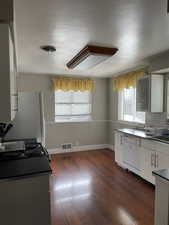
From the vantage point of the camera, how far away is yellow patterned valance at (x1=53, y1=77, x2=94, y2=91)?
4.74m

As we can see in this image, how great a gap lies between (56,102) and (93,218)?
343cm

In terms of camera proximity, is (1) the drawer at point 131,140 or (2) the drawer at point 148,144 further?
(1) the drawer at point 131,140

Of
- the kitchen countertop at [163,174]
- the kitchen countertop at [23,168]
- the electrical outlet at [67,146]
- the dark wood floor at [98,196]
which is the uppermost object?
the kitchen countertop at [163,174]

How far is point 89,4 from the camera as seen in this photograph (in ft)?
4.75

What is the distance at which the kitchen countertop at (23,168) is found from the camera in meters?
1.50

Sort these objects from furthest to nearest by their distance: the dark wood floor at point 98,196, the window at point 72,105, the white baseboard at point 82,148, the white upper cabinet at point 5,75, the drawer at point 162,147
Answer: the window at point 72,105 < the white baseboard at point 82,148 < the drawer at point 162,147 < the dark wood floor at point 98,196 < the white upper cabinet at point 5,75

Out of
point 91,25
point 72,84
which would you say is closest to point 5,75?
point 91,25

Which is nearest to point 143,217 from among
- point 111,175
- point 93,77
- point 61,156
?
point 111,175

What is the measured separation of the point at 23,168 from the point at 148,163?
221 centimetres

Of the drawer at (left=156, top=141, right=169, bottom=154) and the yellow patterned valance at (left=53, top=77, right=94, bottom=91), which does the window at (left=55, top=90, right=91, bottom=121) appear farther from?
the drawer at (left=156, top=141, right=169, bottom=154)

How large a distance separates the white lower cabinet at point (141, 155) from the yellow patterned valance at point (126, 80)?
1.28m

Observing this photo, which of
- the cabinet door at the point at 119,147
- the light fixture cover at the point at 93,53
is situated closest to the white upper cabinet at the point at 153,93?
the cabinet door at the point at 119,147

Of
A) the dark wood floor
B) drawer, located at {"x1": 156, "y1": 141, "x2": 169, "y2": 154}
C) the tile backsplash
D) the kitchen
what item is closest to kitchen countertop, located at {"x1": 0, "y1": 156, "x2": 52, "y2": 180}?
the kitchen

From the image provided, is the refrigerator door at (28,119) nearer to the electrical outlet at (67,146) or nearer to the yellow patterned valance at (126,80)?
the electrical outlet at (67,146)
